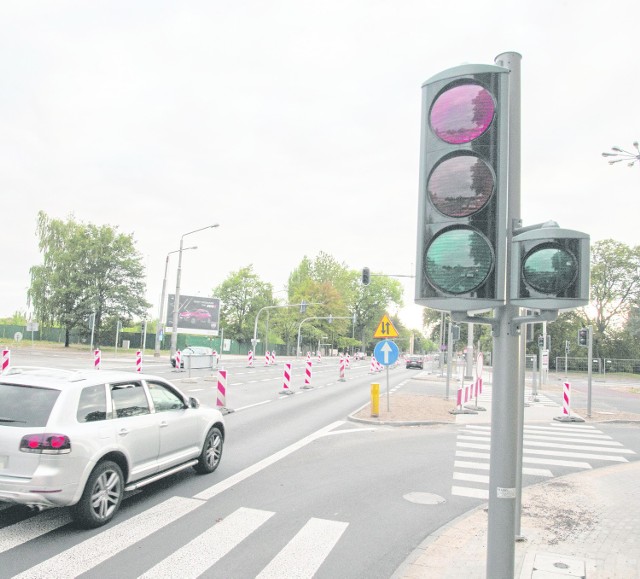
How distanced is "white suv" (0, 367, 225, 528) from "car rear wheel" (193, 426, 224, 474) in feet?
2.00

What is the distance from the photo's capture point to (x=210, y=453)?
775 centimetres

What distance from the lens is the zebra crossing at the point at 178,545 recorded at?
4395 mm

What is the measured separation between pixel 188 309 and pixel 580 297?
6755 cm

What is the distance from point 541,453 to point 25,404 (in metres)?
9.00

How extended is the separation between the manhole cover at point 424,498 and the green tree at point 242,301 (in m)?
71.9

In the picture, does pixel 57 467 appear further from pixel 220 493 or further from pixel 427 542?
pixel 427 542

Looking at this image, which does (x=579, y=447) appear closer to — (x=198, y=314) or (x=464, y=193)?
(x=464, y=193)

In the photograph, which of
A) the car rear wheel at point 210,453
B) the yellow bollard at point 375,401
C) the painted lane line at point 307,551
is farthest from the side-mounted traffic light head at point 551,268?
the yellow bollard at point 375,401

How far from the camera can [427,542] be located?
5.24 meters

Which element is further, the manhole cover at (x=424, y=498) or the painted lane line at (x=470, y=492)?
the painted lane line at (x=470, y=492)

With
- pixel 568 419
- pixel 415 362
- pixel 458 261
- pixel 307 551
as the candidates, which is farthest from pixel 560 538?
pixel 415 362

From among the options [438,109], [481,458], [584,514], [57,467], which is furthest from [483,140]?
[481,458]

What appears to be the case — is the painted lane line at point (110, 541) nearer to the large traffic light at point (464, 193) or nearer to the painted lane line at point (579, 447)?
the large traffic light at point (464, 193)

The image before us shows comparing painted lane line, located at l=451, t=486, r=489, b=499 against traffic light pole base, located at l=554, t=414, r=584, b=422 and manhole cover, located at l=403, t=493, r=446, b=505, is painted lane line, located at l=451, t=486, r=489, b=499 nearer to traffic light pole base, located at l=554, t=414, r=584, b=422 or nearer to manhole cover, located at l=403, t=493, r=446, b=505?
manhole cover, located at l=403, t=493, r=446, b=505
